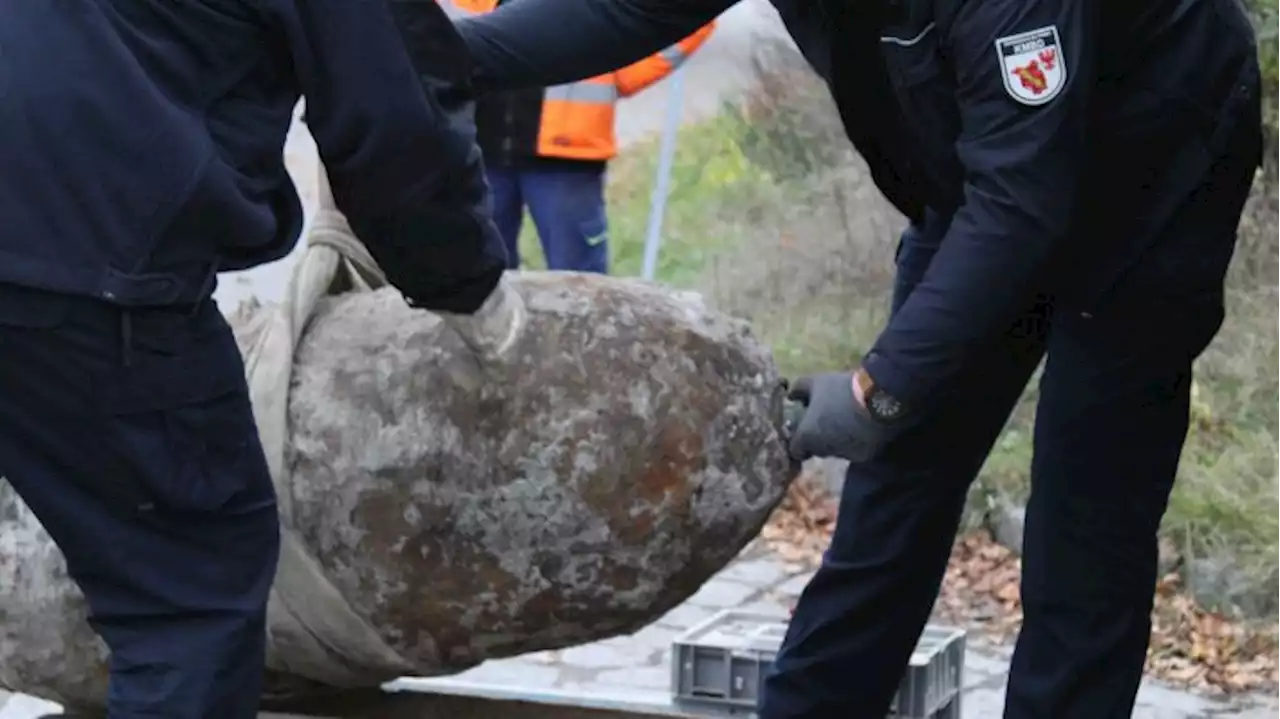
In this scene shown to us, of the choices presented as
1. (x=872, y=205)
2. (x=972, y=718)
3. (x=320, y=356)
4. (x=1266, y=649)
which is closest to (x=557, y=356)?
(x=320, y=356)

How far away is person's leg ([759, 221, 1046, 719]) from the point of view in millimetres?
3248

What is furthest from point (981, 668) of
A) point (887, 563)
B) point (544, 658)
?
point (887, 563)

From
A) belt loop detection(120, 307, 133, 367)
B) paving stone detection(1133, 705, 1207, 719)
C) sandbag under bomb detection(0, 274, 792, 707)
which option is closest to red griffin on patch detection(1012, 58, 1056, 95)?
sandbag under bomb detection(0, 274, 792, 707)

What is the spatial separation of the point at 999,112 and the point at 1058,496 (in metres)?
0.76

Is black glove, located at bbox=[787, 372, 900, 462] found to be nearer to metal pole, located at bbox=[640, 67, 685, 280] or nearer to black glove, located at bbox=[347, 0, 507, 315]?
black glove, located at bbox=[347, 0, 507, 315]

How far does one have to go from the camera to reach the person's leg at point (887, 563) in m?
3.25

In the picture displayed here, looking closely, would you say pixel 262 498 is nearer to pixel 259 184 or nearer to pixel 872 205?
pixel 259 184

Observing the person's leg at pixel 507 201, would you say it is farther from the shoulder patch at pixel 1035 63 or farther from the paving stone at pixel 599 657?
the shoulder patch at pixel 1035 63

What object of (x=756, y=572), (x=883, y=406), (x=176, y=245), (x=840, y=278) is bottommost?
(x=756, y=572)

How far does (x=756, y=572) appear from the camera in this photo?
18.1ft

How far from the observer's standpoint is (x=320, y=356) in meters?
2.84

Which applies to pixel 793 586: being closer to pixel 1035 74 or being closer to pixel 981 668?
pixel 981 668

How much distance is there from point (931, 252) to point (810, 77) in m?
4.04

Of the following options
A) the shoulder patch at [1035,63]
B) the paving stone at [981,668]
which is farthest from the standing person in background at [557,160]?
the shoulder patch at [1035,63]
